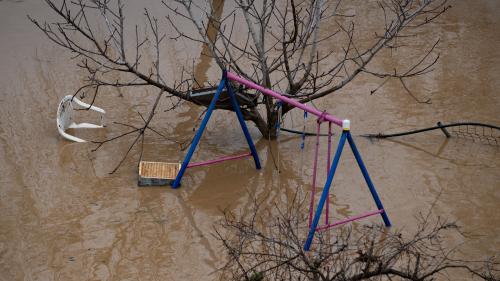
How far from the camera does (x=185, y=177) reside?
7.57 meters

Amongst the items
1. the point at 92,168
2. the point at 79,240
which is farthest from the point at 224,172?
the point at 79,240

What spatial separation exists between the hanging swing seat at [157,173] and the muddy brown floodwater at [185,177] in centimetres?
11

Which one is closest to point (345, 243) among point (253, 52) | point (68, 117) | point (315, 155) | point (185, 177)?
point (315, 155)

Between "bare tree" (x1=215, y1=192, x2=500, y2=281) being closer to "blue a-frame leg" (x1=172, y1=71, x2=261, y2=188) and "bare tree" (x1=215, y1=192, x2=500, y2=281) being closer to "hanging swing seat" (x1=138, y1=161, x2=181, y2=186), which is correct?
"blue a-frame leg" (x1=172, y1=71, x2=261, y2=188)

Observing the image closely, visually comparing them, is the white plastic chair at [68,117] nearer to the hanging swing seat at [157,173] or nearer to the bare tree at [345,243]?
the hanging swing seat at [157,173]

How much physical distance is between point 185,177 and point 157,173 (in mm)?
357

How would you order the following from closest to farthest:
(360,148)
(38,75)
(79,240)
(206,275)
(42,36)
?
(206,275) < (79,240) < (360,148) < (38,75) < (42,36)

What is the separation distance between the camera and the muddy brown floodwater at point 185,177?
6.18 metres

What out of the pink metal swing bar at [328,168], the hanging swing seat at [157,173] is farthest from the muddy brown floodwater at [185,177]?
the pink metal swing bar at [328,168]

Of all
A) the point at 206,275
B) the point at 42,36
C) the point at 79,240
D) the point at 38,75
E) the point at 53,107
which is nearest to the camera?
the point at 206,275

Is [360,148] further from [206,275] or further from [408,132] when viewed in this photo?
[206,275]

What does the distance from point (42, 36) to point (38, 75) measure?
154cm

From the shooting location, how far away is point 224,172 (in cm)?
773

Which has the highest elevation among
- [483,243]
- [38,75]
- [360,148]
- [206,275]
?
[38,75]
